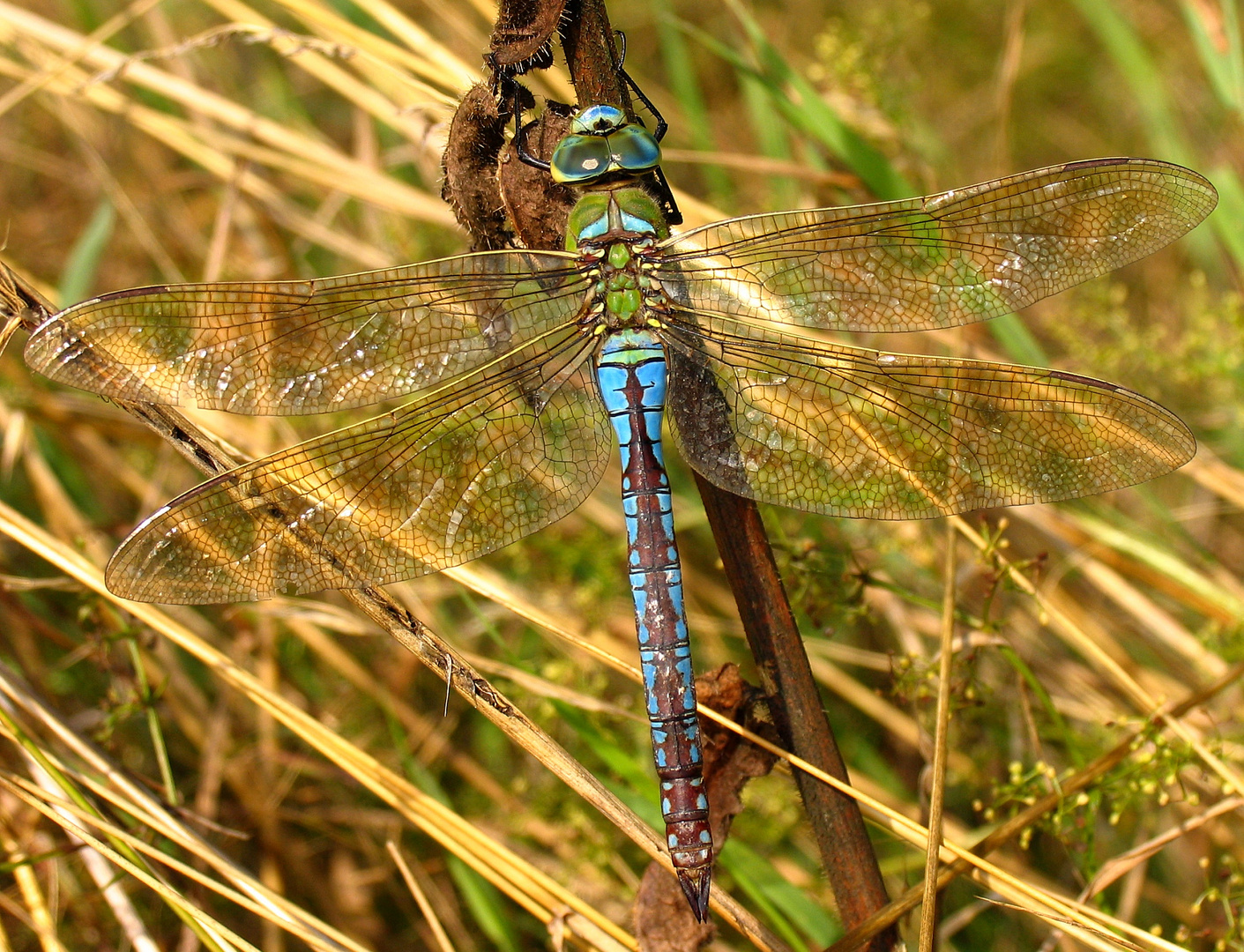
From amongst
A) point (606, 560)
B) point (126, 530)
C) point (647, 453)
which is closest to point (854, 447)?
point (647, 453)

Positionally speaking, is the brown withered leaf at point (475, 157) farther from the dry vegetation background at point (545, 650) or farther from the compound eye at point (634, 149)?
the dry vegetation background at point (545, 650)

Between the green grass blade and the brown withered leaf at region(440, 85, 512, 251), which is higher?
the green grass blade

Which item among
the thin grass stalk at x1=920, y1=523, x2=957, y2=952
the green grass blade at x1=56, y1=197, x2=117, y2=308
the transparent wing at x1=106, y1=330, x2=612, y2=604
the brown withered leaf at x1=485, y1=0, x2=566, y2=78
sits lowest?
the thin grass stalk at x1=920, y1=523, x2=957, y2=952

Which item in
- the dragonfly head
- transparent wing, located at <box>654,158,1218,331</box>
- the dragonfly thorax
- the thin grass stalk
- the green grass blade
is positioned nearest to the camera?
the thin grass stalk

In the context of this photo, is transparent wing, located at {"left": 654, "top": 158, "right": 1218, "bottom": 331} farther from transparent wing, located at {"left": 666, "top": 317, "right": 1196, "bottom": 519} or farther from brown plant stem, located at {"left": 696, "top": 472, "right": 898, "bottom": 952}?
brown plant stem, located at {"left": 696, "top": 472, "right": 898, "bottom": 952}

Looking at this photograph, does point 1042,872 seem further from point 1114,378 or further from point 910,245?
point 910,245

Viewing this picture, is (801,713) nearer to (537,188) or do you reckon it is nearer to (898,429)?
(898,429)

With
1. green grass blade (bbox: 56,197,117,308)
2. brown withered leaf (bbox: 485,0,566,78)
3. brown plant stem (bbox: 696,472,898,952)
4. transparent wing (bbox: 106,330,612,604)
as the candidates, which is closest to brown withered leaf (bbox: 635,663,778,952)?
brown plant stem (bbox: 696,472,898,952)
